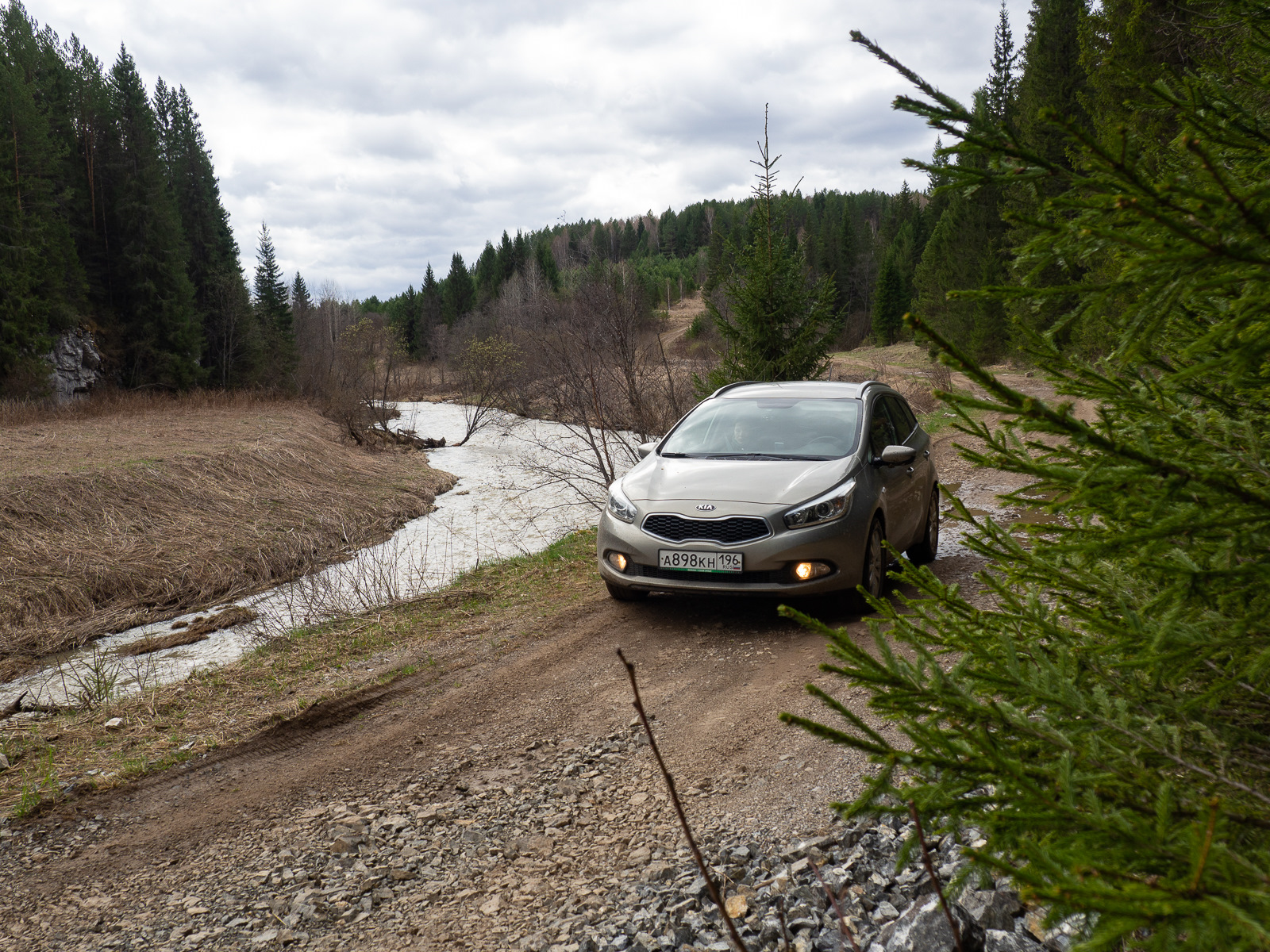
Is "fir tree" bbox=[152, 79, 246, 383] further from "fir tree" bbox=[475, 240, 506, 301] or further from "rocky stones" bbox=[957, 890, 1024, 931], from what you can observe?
"rocky stones" bbox=[957, 890, 1024, 931]

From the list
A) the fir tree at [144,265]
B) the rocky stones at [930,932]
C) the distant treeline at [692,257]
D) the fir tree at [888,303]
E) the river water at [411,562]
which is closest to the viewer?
the rocky stones at [930,932]

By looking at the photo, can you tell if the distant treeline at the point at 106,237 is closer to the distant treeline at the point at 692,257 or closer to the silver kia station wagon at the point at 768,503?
the distant treeline at the point at 692,257

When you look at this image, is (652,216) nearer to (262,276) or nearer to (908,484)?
(262,276)

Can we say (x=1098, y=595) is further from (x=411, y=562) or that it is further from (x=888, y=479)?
(x=411, y=562)

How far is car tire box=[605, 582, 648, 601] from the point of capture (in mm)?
7012

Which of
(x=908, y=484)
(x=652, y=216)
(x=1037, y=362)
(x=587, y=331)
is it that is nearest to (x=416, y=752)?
(x=1037, y=362)

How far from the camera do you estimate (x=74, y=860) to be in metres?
3.98

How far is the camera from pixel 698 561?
6.20 metres

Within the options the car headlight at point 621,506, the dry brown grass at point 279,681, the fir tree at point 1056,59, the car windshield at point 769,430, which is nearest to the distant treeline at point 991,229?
the fir tree at point 1056,59

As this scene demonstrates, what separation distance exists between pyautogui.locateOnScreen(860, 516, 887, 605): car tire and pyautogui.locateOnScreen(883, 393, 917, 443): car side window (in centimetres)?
165

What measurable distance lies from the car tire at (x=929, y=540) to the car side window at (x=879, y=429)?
32.7 inches

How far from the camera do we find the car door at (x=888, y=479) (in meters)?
6.84

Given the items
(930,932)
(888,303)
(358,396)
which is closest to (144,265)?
(358,396)

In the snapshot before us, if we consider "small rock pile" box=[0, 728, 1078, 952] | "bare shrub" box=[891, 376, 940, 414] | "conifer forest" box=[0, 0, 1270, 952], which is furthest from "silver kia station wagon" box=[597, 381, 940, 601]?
"bare shrub" box=[891, 376, 940, 414]
